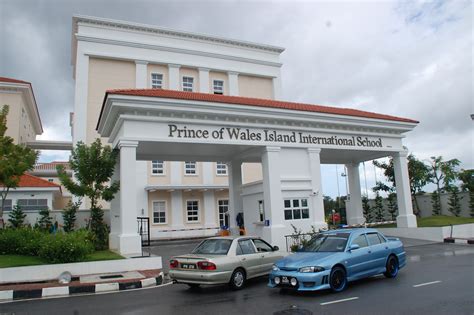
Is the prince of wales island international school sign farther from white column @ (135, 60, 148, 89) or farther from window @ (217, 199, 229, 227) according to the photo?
white column @ (135, 60, 148, 89)

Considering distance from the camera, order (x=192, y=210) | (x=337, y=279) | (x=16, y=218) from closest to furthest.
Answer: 1. (x=337, y=279)
2. (x=16, y=218)
3. (x=192, y=210)

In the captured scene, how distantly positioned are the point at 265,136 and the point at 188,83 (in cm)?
1901

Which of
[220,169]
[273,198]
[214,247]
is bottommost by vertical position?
[214,247]

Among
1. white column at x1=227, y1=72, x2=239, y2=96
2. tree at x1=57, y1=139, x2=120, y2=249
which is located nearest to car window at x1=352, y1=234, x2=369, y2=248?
tree at x1=57, y1=139, x2=120, y2=249

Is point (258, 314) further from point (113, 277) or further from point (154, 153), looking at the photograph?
point (154, 153)

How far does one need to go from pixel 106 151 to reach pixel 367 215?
21.2 metres

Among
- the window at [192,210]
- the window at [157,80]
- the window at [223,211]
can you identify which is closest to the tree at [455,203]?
the window at [223,211]

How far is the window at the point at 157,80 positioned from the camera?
34.3m

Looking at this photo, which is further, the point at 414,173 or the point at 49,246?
the point at 414,173

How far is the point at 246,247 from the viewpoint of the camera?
10.9 metres

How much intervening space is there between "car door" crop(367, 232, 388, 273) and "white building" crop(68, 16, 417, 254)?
752 cm

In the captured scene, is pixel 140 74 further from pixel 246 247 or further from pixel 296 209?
pixel 246 247

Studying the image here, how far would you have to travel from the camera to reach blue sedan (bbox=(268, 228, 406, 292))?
8.94m

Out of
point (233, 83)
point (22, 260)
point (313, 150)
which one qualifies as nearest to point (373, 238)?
point (313, 150)
